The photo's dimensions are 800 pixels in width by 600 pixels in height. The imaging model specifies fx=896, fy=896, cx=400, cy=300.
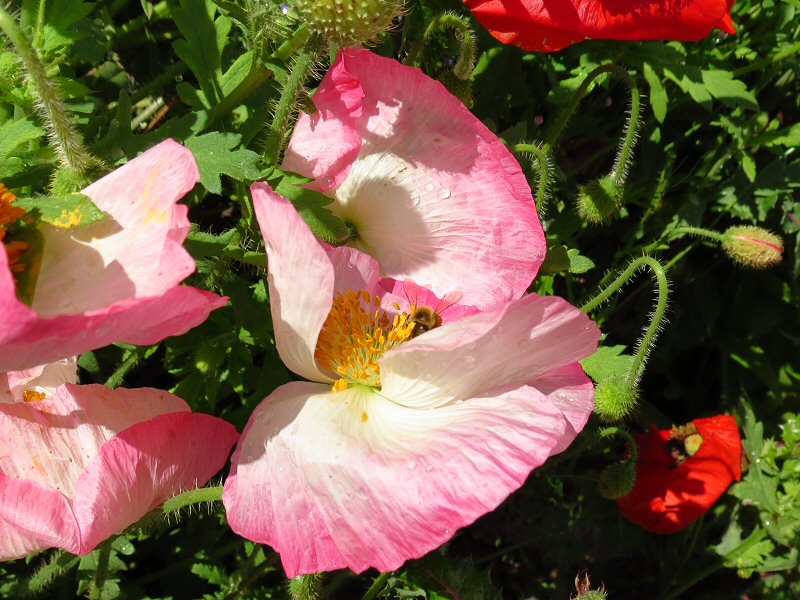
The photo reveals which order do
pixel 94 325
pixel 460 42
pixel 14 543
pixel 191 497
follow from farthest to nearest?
1. pixel 460 42
2. pixel 191 497
3. pixel 14 543
4. pixel 94 325

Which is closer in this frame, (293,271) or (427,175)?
(293,271)

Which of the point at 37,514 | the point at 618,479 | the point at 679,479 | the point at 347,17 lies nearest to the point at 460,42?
the point at 347,17

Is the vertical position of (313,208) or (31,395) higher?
(313,208)

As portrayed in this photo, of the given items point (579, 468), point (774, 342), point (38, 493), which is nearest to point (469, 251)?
point (38, 493)

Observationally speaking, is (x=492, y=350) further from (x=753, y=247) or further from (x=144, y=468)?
(x=753, y=247)

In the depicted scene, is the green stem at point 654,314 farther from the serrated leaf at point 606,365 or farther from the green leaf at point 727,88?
the green leaf at point 727,88

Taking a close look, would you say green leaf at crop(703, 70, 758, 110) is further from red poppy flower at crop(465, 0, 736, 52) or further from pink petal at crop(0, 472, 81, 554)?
pink petal at crop(0, 472, 81, 554)

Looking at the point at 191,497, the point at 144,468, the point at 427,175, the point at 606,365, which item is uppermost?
the point at 427,175
